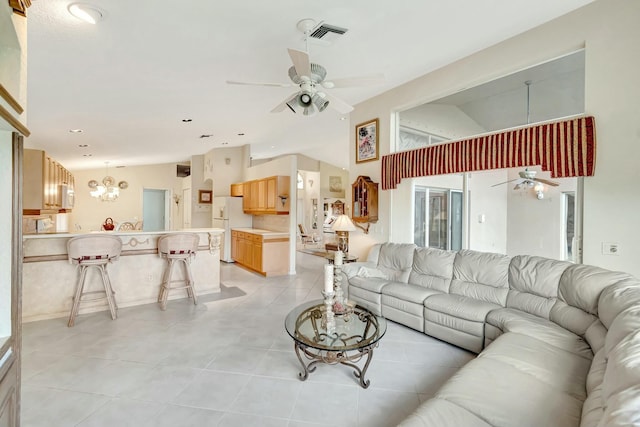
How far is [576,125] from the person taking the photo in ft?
8.98

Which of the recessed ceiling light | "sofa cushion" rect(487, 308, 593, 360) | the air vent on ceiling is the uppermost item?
the air vent on ceiling

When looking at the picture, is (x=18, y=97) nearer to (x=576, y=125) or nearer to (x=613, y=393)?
(x=613, y=393)

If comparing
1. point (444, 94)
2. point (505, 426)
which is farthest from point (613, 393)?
point (444, 94)

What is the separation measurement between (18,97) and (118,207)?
32.7 ft

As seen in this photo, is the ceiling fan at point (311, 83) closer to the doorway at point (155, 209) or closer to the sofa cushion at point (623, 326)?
the sofa cushion at point (623, 326)

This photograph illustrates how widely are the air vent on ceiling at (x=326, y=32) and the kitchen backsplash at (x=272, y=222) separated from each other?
417 cm

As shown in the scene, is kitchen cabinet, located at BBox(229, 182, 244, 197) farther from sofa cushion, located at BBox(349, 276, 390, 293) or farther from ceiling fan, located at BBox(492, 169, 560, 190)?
ceiling fan, located at BBox(492, 169, 560, 190)

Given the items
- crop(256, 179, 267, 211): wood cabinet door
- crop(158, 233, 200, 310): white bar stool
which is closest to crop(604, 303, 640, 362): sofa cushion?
crop(158, 233, 200, 310): white bar stool

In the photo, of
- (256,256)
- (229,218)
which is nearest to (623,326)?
(256,256)

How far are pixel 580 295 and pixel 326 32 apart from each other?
306 centimetres

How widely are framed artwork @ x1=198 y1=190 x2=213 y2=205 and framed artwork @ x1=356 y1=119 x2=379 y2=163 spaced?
219 inches

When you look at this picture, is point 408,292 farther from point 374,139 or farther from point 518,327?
point 374,139

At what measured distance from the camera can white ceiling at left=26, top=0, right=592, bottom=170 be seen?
2.38 m

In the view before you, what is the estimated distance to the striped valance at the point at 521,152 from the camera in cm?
272
